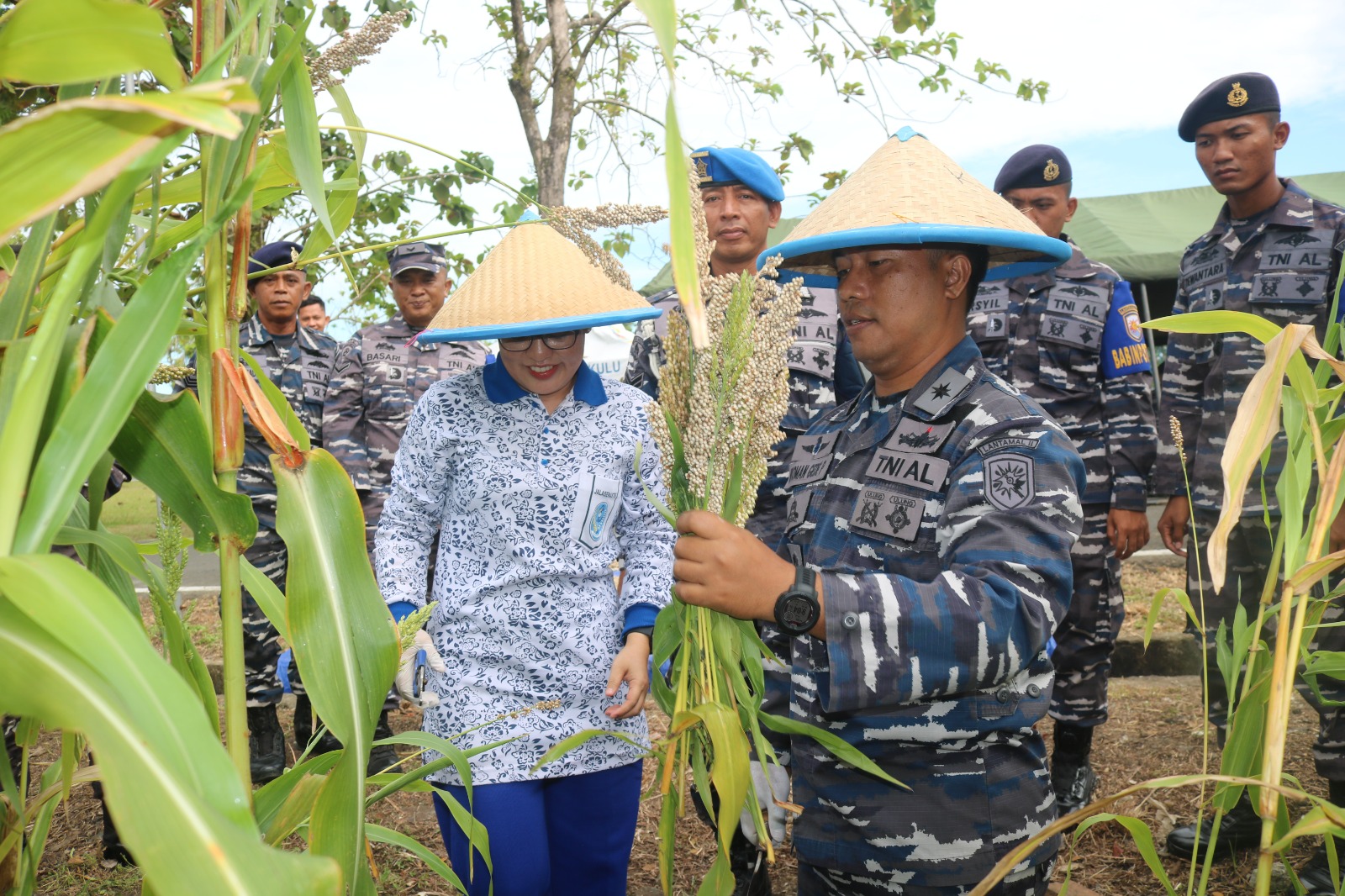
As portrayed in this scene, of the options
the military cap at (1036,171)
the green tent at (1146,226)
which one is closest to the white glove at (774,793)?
the military cap at (1036,171)

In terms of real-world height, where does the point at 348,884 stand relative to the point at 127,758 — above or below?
below

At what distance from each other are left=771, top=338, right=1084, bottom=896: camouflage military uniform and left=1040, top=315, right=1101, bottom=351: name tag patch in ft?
8.57

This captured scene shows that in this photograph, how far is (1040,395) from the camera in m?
4.43

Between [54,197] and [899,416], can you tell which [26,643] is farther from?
[899,416]

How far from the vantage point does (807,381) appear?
11.6ft

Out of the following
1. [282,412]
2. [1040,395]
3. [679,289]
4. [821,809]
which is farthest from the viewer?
[1040,395]

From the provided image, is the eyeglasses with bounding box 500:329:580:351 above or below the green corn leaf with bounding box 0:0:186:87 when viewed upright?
below

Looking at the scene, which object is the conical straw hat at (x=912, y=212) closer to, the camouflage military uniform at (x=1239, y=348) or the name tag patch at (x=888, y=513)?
the name tag patch at (x=888, y=513)

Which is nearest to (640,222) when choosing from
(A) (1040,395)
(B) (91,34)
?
(B) (91,34)

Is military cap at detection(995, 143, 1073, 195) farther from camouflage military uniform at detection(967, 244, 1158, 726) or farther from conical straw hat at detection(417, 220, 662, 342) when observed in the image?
conical straw hat at detection(417, 220, 662, 342)

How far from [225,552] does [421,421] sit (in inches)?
65.9

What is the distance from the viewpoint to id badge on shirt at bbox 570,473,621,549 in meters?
2.65

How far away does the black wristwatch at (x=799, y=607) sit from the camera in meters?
1.57

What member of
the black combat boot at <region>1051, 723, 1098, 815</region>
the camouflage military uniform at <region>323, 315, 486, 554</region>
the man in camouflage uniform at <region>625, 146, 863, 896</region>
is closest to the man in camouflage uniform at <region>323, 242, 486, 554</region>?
the camouflage military uniform at <region>323, 315, 486, 554</region>
